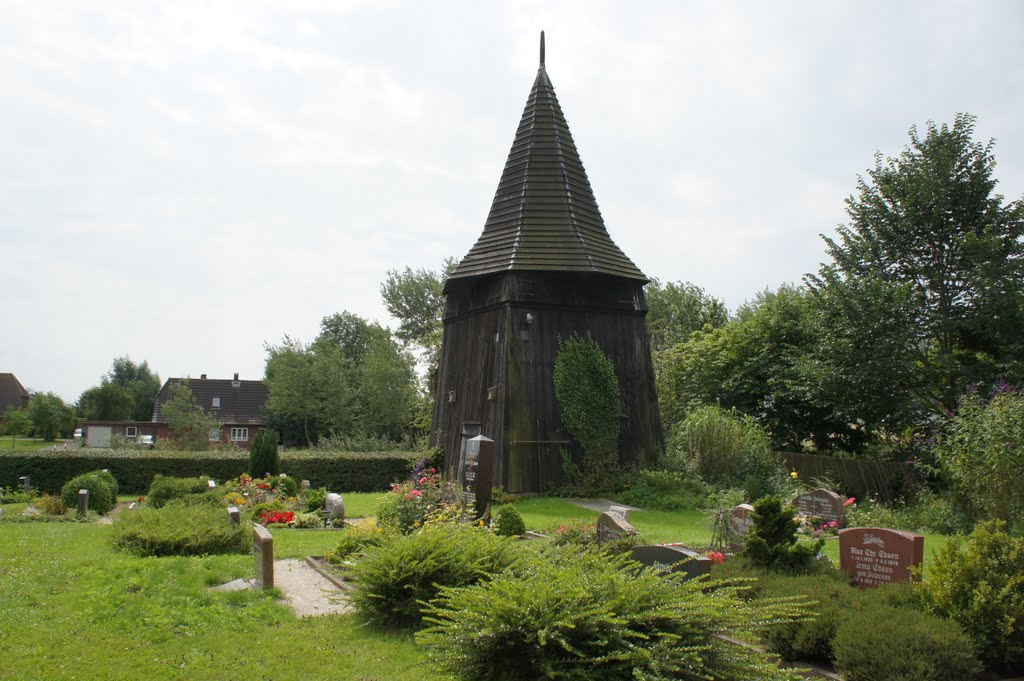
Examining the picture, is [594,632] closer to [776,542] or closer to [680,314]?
[776,542]

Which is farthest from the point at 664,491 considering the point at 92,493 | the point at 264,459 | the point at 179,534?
the point at 92,493

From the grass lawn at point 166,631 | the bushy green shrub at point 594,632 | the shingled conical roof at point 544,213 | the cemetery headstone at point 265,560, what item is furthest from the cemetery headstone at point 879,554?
the shingled conical roof at point 544,213

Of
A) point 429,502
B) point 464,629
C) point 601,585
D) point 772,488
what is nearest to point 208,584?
point 429,502

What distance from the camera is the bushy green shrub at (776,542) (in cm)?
873

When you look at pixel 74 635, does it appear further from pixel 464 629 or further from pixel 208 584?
pixel 464 629

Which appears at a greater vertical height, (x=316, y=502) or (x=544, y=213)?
(x=544, y=213)

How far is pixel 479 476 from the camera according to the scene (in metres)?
12.2

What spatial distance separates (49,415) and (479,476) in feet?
199

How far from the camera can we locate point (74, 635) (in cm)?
692

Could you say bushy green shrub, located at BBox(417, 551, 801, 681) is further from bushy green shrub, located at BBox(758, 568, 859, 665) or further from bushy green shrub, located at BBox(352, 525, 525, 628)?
bushy green shrub, located at BBox(352, 525, 525, 628)

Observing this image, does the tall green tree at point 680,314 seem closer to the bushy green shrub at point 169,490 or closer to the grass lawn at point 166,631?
the bushy green shrub at point 169,490

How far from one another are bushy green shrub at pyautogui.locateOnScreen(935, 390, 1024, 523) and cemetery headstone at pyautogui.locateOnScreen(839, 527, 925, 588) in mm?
4951

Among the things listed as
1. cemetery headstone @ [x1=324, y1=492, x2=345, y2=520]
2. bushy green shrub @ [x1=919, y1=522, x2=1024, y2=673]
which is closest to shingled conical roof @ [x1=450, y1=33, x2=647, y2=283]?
cemetery headstone @ [x1=324, y1=492, x2=345, y2=520]

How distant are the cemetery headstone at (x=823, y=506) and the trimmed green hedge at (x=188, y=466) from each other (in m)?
14.2
